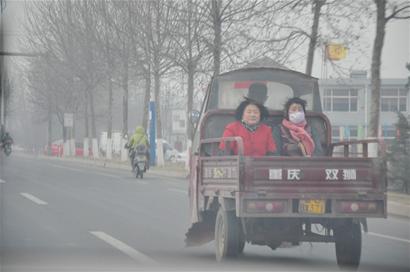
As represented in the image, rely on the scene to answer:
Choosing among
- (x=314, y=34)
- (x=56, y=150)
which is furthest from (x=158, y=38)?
(x=56, y=150)

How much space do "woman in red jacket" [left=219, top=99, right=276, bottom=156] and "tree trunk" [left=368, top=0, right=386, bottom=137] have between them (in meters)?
9.81

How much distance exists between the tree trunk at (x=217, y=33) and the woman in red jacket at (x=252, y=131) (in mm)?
16625

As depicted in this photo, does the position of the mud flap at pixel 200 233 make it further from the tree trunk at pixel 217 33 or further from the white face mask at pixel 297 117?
the tree trunk at pixel 217 33

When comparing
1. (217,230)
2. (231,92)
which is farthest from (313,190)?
(231,92)

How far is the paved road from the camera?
923cm

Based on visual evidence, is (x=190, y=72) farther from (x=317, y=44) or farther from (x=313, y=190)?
(x=313, y=190)

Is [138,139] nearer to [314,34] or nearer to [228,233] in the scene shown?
[314,34]

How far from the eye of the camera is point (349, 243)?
9086mm

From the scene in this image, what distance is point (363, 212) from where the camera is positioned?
843 cm

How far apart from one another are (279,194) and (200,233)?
202cm

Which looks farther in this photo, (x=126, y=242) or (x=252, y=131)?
(x=126, y=242)

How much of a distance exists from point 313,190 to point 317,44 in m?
12.1

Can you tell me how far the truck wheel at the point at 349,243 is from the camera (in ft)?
29.6

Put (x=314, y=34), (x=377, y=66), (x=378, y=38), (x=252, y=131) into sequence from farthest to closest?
(x=314, y=34)
(x=377, y=66)
(x=378, y=38)
(x=252, y=131)
